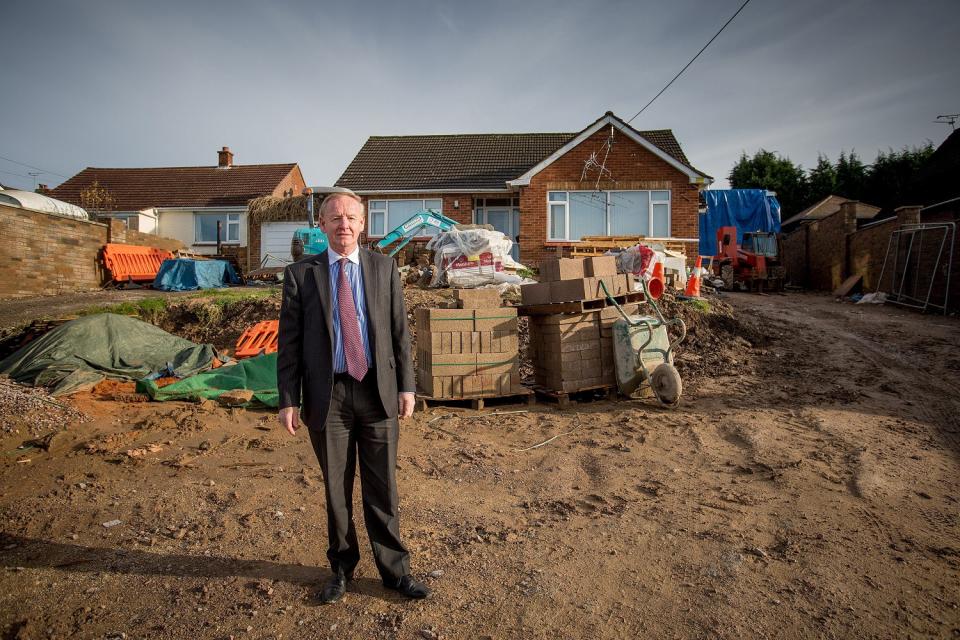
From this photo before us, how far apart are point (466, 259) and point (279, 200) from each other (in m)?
14.0

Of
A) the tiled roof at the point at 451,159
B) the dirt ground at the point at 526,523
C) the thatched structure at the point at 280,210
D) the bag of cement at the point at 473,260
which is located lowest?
the dirt ground at the point at 526,523

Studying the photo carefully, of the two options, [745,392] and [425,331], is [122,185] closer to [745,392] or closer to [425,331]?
[425,331]

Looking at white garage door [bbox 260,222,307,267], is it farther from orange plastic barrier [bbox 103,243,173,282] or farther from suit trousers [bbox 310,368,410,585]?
suit trousers [bbox 310,368,410,585]

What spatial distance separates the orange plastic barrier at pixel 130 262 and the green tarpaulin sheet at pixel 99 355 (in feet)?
33.4

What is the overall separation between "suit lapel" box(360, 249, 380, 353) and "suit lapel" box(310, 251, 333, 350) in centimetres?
19

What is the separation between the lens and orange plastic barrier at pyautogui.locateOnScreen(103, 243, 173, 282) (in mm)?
16469

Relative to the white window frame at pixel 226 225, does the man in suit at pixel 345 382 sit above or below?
below

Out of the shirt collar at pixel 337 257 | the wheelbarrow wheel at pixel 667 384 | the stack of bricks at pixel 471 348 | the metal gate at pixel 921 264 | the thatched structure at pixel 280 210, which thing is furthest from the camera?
the thatched structure at pixel 280 210

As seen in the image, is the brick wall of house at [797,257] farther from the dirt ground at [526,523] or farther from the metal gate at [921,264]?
the dirt ground at [526,523]

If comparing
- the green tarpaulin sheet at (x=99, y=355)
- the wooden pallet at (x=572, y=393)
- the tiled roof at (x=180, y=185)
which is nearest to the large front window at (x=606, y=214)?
the wooden pallet at (x=572, y=393)

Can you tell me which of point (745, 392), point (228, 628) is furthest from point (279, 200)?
point (228, 628)

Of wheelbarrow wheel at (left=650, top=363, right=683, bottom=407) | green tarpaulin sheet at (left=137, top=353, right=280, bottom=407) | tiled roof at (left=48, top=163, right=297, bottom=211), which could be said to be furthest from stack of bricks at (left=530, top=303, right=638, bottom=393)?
tiled roof at (left=48, top=163, right=297, bottom=211)

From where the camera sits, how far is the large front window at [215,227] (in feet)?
83.3

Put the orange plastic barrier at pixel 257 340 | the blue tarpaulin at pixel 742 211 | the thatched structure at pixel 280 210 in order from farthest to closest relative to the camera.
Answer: the blue tarpaulin at pixel 742 211, the thatched structure at pixel 280 210, the orange plastic barrier at pixel 257 340
